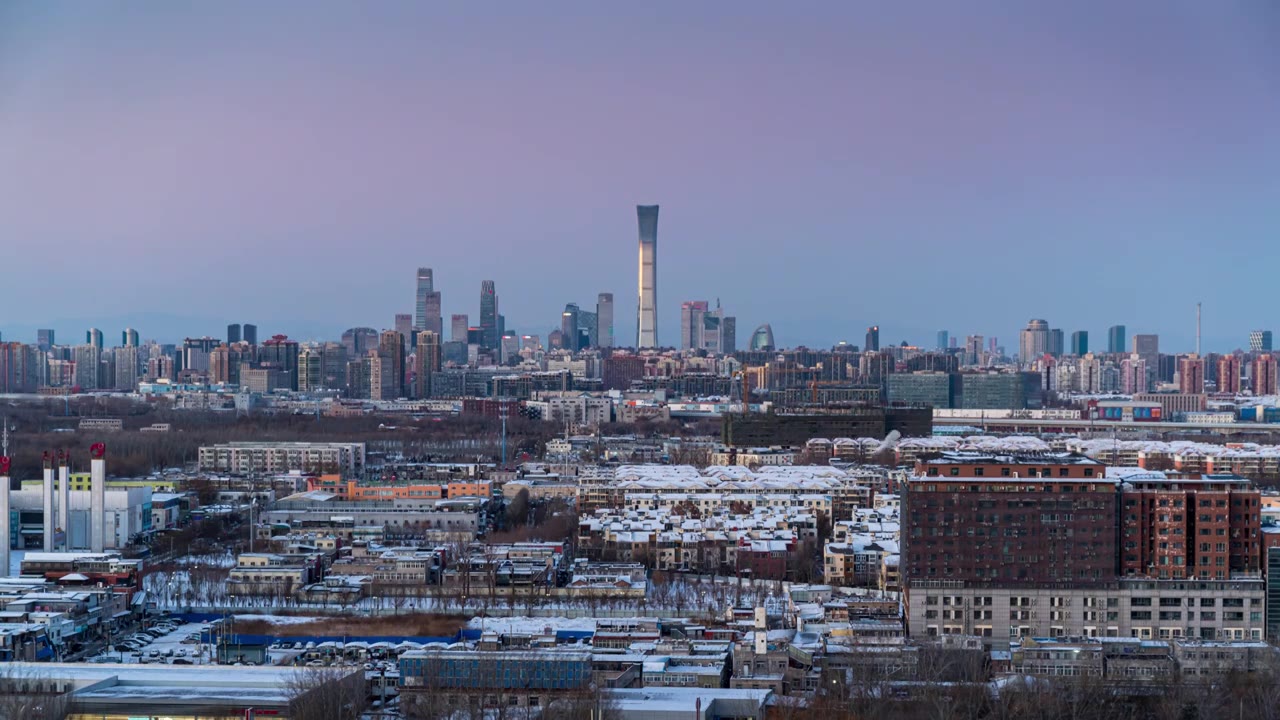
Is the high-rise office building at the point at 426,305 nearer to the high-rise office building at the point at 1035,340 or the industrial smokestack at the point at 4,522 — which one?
the high-rise office building at the point at 1035,340

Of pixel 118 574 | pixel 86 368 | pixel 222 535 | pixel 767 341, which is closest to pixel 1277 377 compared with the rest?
pixel 767 341

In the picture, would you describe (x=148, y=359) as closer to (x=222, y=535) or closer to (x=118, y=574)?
(x=222, y=535)

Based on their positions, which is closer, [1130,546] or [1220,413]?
[1130,546]

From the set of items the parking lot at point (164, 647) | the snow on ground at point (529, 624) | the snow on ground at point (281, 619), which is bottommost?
the parking lot at point (164, 647)

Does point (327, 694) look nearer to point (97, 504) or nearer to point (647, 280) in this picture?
point (97, 504)

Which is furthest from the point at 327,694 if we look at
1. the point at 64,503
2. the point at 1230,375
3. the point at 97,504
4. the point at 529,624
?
the point at 1230,375

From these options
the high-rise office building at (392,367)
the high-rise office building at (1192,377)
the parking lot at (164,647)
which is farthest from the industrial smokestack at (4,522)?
the high-rise office building at (1192,377)
